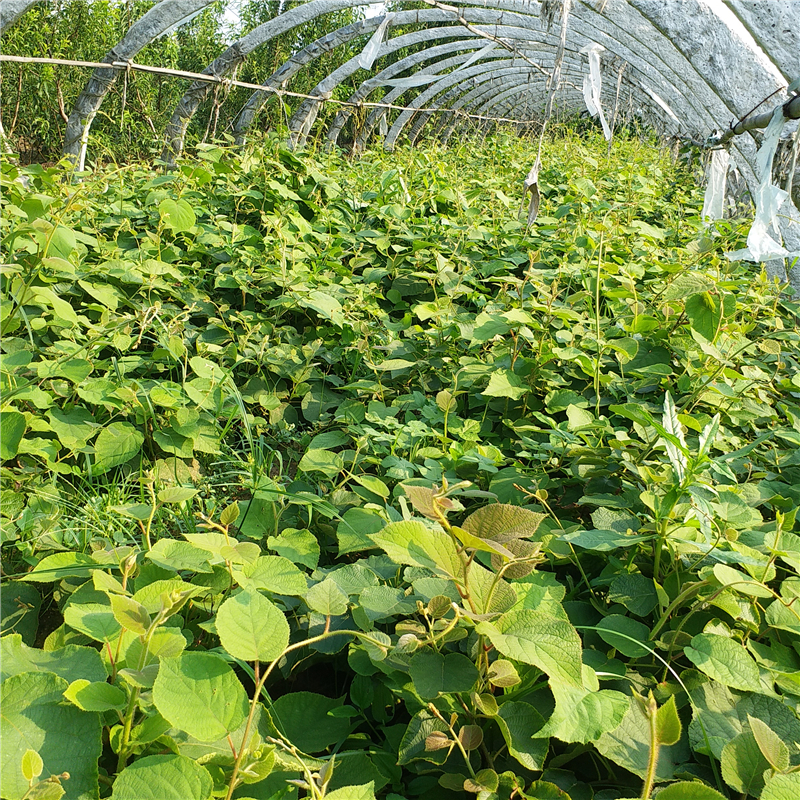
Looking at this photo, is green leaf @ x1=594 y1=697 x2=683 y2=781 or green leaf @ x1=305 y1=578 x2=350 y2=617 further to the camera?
green leaf @ x1=305 y1=578 x2=350 y2=617

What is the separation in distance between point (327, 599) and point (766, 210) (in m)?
2.58

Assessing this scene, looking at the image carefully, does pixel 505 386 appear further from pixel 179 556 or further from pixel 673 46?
pixel 673 46

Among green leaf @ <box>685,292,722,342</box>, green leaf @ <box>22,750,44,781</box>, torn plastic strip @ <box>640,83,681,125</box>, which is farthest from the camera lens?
torn plastic strip @ <box>640,83,681,125</box>

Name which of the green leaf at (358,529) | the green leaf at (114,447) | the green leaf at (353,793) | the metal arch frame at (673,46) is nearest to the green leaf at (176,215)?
the green leaf at (114,447)

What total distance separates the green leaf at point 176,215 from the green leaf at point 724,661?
2.67 m

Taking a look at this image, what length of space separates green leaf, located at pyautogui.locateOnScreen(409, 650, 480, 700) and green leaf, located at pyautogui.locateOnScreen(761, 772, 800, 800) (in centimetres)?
38

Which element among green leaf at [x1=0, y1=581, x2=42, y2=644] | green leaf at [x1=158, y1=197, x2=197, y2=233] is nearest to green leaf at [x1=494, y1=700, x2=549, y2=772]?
green leaf at [x1=0, y1=581, x2=42, y2=644]

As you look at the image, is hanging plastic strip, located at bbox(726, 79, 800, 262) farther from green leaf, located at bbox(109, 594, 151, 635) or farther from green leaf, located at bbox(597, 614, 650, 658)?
green leaf, located at bbox(109, 594, 151, 635)

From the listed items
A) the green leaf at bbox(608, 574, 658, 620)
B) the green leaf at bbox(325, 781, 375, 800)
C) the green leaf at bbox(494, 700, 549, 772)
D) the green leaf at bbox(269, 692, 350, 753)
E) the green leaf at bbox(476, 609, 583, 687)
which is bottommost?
the green leaf at bbox(269, 692, 350, 753)

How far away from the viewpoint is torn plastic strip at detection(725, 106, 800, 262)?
8.27ft

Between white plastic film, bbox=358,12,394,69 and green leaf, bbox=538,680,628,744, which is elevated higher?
white plastic film, bbox=358,12,394,69

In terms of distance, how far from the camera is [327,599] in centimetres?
105

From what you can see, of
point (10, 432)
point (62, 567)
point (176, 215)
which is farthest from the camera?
point (176, 215)

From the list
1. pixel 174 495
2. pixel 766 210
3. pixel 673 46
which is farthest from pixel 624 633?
pixel 673 46
